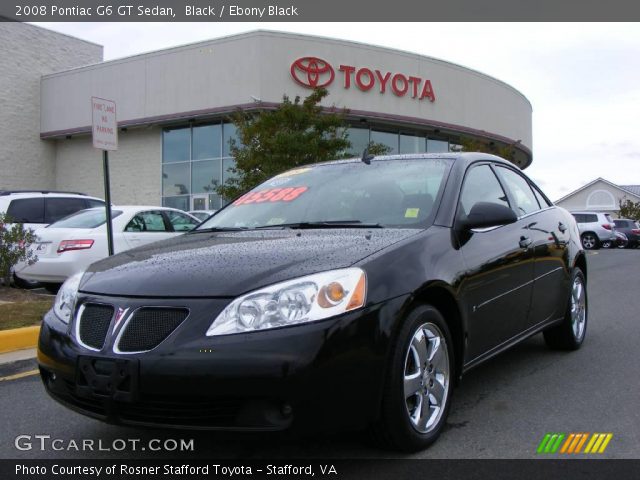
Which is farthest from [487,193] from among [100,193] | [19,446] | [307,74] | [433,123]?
[100,193]

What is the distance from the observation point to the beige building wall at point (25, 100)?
2677 centimetres

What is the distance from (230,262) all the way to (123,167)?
81.9 feet

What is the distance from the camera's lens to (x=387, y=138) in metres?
26.2

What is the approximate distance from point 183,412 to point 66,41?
30.5m

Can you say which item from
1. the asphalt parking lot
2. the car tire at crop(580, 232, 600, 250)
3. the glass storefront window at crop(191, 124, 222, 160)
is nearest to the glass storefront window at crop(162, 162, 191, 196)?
the glass storefront window at crop(191, 124, 222, 160)

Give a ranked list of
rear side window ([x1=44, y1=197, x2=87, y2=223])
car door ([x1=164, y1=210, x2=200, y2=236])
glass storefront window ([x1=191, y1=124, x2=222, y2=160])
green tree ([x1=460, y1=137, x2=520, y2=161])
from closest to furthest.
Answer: car door ([x1=164, y1=210, x2=200, y2=236]), rear side window ([x1=44, y1=197, x2=87, y2=223]), glass storefront window ([x1=191, y1=124, x2=222, y2=160]), green tree ([x1=460, y1=137, x2=520, y2=161])

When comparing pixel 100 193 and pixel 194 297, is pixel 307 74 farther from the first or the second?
pixel 194 297

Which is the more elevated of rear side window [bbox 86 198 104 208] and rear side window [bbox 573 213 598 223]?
rear side window [bbox 86 198 104 208]

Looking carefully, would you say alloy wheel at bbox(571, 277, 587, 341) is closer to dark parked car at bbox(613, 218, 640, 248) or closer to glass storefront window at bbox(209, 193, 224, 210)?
glass storefront window at bbox(209, 193, 224, 210)

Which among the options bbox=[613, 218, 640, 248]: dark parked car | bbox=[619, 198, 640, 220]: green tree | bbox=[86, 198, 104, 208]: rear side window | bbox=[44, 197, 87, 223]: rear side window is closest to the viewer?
bbox=[44, 197, 87, 223]: rear side window

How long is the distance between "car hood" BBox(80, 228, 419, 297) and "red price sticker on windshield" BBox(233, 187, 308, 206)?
0.69 meters

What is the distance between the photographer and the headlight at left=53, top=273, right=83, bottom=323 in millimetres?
2967

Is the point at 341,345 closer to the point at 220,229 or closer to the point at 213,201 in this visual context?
the point at 220,229

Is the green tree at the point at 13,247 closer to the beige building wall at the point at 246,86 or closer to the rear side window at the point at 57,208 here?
the rear side window at the point at 57,208
